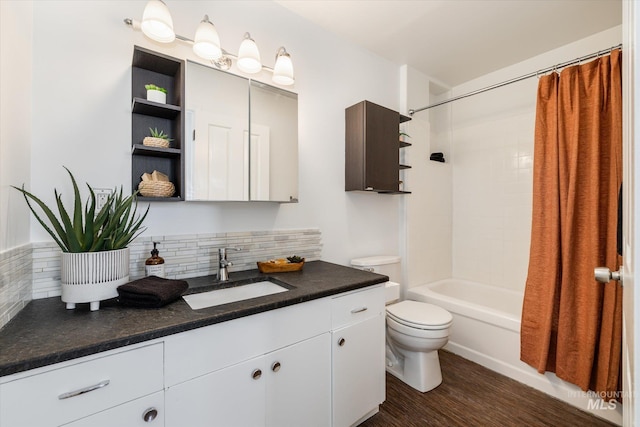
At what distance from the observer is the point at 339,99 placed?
220 cm

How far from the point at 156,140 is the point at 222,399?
1.16m

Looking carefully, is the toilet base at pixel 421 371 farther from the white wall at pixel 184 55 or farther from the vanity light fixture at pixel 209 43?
the vanity light fixture at pixel 209 43

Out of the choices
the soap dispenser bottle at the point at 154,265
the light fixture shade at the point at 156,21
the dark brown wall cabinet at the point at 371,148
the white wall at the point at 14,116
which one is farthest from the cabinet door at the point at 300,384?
the light fixture shade at the point at 156,21

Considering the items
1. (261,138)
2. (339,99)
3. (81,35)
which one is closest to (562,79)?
(339,99)

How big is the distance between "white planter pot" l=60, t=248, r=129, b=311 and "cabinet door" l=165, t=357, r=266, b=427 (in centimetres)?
43

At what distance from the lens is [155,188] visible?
4.37 ft

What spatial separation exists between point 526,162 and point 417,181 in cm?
97

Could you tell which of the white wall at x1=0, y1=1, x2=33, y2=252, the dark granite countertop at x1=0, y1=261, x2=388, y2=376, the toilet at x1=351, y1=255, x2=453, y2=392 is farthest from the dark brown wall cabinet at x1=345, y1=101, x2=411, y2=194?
the white wall at x1=0, y1=1, x2=33, y2=252

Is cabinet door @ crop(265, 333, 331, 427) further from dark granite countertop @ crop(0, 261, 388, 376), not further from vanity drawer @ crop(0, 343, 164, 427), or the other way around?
vanity drawer @ crop(0, 343, 164, 427)

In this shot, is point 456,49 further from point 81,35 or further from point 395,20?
point 81,35

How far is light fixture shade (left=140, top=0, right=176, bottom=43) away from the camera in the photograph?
4.24ft

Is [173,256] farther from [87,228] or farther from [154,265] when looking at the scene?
[87,228]

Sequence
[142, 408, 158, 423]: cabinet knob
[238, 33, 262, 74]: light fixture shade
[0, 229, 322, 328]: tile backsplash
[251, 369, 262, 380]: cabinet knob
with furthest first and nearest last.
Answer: [238, 33, 262, 74]: light fixture shade → [251, 369, 262, 380]: cabinet knob → [0, 229, 322, 328]: tile backsplash → [142, 408, 158, 423]: cabinet knob

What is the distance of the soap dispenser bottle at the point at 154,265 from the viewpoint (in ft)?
4.27
